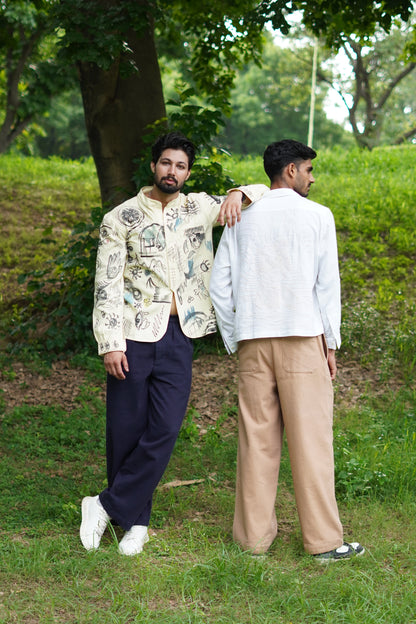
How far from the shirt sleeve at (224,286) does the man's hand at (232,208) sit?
0.22ft

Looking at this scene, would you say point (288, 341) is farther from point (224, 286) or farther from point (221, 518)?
point (221, 518)

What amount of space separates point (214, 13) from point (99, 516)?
6423 millimetres

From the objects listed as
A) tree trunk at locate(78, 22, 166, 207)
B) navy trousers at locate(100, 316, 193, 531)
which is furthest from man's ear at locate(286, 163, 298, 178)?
tree trunk at locate(78, 22, 166, 207)

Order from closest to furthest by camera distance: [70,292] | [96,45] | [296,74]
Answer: [96,45] < [70,292] < [296,74]

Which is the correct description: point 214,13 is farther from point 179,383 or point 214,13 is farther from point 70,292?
point 179,383

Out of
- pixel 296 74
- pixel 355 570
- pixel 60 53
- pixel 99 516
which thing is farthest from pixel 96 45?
pixel 296 74

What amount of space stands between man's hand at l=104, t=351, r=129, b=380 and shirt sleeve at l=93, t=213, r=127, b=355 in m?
0.03

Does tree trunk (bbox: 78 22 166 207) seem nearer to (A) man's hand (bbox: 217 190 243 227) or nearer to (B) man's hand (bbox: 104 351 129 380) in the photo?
(A) man's hand (bbox: 217 190 243 227)

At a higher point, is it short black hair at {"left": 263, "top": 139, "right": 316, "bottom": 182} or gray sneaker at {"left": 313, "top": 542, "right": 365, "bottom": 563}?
short black hair at {"left": 263, "top": 139, "right": 316, "bottom": 182}

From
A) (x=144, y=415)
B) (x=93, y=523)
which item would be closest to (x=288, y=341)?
(x=144, y=415)

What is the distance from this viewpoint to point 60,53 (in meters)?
6.56

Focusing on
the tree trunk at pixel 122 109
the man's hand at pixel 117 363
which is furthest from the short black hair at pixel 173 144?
the tree trunk at pixel 122 109

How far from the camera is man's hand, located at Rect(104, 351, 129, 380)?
3.93 metres

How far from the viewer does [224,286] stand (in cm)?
405
